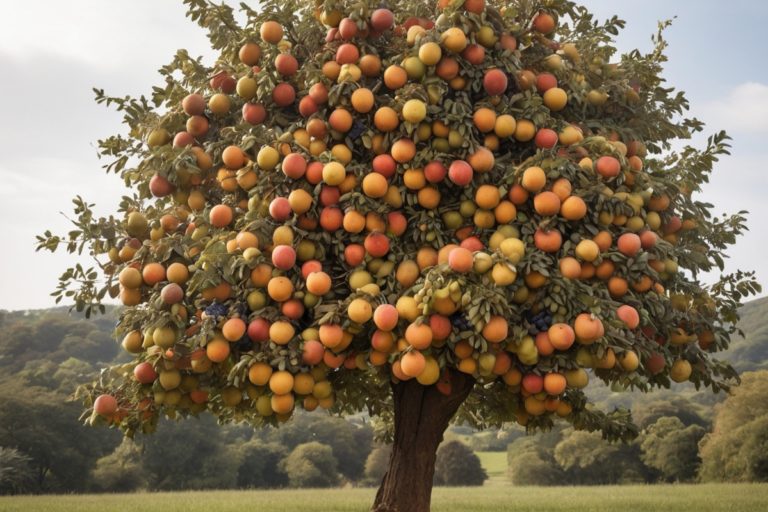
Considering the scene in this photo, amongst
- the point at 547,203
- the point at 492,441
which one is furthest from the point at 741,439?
the point at 492,441

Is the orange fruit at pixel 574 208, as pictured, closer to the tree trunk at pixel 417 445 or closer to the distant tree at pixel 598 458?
the tree trunk at pixel 417 445

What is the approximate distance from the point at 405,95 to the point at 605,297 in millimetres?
2984

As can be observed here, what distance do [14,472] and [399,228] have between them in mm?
29454

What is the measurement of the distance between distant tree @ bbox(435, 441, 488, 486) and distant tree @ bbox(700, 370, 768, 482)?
12.7 metres

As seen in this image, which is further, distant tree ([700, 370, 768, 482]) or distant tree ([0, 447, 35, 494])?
distant tree ([0, 447, 35, 494])

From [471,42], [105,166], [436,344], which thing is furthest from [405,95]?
[105,166]

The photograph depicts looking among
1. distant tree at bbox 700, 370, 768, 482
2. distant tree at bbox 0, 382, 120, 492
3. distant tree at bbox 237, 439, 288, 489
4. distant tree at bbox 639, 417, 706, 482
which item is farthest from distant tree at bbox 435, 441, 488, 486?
distant tree at bbox 0, 382, 120, 492

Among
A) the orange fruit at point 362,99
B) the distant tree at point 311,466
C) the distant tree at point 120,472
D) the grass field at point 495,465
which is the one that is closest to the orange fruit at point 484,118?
the orange fruit at point 362,99

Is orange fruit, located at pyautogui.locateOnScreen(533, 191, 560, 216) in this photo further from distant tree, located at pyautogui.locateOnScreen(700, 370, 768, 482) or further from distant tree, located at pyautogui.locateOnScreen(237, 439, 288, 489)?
distant tree, located at pyautogui.locateOnScreen(237, 439, 288, 489)

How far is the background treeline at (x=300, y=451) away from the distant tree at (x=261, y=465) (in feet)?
0.21

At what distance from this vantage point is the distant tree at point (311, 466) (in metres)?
37.9

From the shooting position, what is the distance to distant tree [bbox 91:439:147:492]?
35.4 meters

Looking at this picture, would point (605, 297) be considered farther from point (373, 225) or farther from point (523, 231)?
point (373, 225)

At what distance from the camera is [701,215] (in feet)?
28.2
